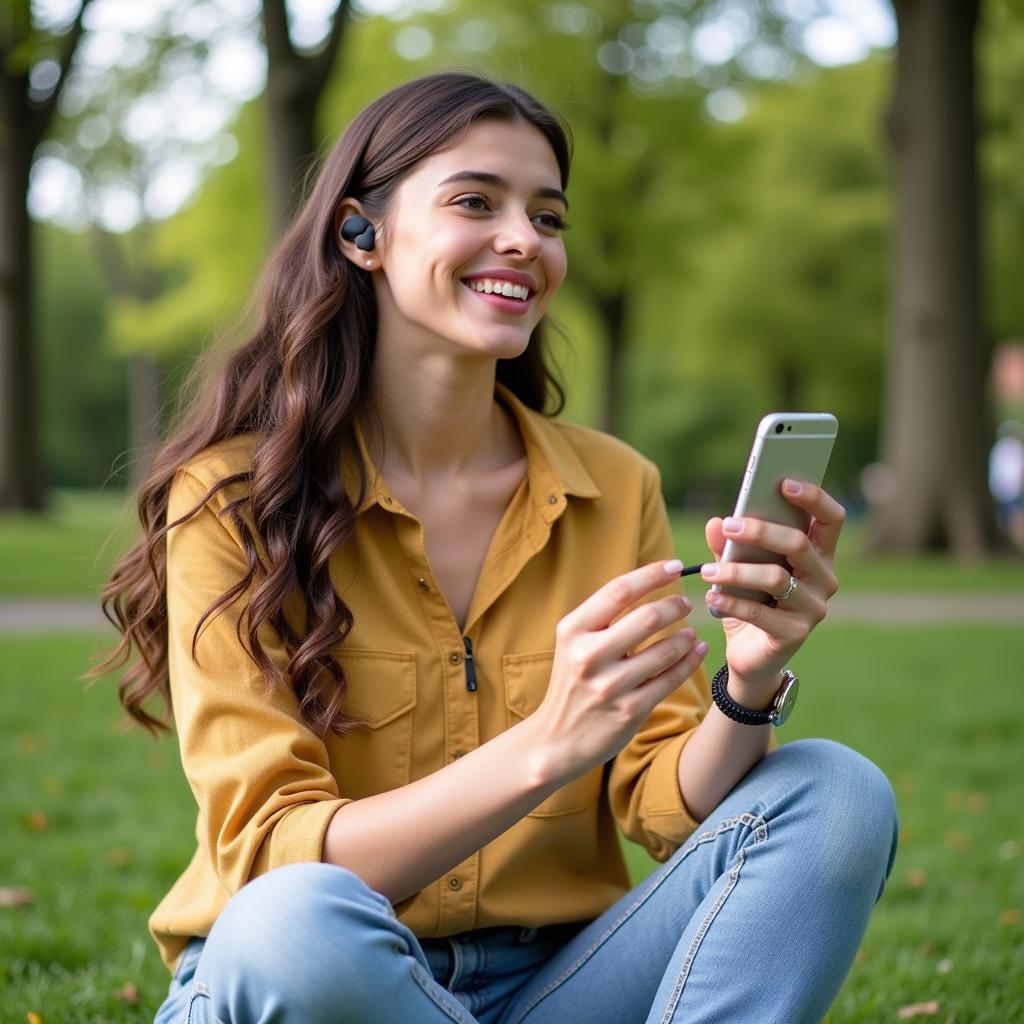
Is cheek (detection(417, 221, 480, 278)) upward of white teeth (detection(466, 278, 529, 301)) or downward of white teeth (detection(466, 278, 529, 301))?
upward

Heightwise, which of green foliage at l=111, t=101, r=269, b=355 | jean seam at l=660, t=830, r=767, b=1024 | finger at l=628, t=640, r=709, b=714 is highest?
finger at l=628, t=640, r=709, b=714

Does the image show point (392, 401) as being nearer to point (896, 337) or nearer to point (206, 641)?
point (206, 641)

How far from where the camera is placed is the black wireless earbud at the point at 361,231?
2.52 meters

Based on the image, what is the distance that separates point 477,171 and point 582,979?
1.38 meters

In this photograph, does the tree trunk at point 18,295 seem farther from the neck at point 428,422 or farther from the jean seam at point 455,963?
the jean seam at point 455,963

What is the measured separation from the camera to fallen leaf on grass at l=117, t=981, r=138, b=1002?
2.99 metres

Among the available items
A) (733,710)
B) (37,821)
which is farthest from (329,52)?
(733,710)

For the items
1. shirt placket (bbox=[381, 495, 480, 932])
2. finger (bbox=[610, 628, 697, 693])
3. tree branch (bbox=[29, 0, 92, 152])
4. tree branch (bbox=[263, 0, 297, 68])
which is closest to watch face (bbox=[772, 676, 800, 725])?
finger (bbox=[610, 628, 697, 693])

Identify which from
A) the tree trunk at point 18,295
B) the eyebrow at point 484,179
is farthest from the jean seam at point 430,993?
the tree trunk at point 18,295

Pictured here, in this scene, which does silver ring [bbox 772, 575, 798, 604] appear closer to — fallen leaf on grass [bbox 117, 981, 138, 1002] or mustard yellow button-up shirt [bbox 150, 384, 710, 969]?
mustard yellow button-up shirt [bbox 150, 384, 710, 969]

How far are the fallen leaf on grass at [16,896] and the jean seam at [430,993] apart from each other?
210cm

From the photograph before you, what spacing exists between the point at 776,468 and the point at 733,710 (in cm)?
45

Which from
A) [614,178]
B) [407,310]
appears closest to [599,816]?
[407,310]

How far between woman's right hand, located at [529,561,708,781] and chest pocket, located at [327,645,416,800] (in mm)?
425
